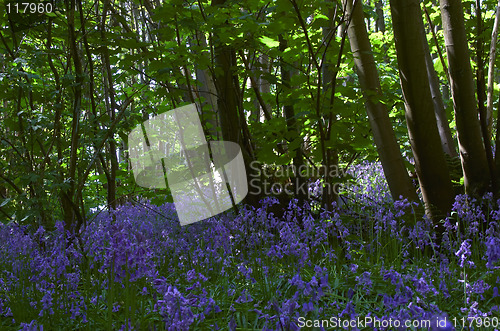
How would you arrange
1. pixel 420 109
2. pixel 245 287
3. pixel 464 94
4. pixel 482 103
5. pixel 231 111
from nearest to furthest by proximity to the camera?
1. pixel 245 287
2. pixel 420 109
3. pixel 464 94
4. pixel 482 103
5. pixel 231 111

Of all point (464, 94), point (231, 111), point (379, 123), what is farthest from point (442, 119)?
point (231, 111)

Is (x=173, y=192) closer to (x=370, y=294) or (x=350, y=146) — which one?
(x=350, y=146)

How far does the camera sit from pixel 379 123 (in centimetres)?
362

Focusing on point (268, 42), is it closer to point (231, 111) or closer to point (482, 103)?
point (231, 111)

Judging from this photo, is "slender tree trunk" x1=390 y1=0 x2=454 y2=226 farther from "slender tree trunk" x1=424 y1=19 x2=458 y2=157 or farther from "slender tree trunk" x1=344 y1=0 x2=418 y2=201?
"slender tree trunk" x1=424 y1=19 x2=458 y2=157

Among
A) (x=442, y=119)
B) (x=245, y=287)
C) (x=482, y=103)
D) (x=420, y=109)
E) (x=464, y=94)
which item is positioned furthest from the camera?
(x=442, y=119)

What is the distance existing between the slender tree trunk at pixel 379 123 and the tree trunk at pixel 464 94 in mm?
558

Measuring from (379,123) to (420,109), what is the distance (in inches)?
14.0

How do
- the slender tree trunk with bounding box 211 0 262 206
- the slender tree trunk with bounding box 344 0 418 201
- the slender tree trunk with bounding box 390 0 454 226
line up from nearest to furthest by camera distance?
the slender tree trunk with bounding box 390 0 454 226 < the slender tree trunk with bounding box 344 0 418 201 < the slender tree trunk with bounding box 211 0 262 206

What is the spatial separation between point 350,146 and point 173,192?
2.15m

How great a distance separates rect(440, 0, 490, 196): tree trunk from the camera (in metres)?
3.57

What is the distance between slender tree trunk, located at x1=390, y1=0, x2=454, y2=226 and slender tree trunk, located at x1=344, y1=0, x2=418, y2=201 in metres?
0.14

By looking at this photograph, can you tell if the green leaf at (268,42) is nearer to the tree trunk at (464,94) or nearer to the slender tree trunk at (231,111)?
the slender tree trunk at (231,111)

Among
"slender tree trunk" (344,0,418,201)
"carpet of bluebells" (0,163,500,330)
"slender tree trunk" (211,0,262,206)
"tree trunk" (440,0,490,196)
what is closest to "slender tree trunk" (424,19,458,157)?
"tree trunk" (440,0,490,196)
